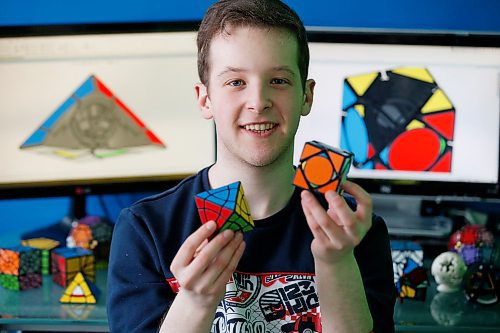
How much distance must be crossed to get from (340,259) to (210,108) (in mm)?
258

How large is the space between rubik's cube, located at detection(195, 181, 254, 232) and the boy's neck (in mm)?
114

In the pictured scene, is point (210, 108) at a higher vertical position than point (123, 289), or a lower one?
higher

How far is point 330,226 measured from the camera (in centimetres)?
80

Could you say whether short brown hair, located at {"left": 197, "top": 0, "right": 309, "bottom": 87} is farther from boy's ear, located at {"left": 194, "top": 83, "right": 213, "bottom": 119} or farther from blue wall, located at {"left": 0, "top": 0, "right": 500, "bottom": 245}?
blue wall, located at {"left": 0, "top": 0, "right": 500, "bottom": 245}

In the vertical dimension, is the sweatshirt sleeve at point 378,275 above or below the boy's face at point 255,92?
below

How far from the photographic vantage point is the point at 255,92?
87 cm

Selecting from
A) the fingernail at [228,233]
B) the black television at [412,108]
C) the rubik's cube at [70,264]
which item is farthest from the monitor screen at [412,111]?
the fingernail at [228,233]

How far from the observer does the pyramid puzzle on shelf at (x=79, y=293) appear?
118cm

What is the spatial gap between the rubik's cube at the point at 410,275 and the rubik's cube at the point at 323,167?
433 mm

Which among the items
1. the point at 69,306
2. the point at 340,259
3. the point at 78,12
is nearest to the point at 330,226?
the point at 340,259

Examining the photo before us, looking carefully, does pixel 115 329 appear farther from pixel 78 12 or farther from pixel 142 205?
pixel 78 12

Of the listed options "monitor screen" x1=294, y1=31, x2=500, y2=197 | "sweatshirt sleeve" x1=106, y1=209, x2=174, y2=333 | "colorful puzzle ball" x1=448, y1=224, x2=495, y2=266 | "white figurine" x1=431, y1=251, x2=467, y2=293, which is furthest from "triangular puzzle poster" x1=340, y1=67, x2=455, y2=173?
"sweatshirt sleeve" x1=106, y1=209, x2=174, y2=333

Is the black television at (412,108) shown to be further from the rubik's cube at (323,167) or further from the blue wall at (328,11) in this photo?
Result: the rubik's cube at (323,167)

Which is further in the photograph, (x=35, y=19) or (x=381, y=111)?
(x=35, y=19)
